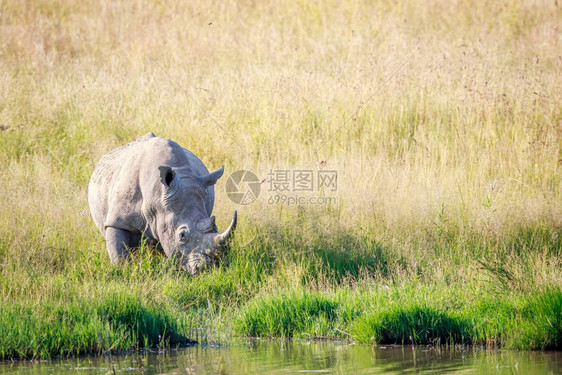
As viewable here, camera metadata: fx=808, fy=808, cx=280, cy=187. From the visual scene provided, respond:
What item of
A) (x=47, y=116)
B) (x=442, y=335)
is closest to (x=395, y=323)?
(x=442, y=335)

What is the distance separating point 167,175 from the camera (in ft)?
28.2

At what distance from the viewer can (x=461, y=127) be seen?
1303cm

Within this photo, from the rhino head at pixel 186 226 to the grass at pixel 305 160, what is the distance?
19cm

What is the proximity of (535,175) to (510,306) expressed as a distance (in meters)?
4.68

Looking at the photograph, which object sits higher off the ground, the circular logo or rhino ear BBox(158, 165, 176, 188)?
the circular logo

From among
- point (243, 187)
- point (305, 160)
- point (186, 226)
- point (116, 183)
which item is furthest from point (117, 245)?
point (305, 160)

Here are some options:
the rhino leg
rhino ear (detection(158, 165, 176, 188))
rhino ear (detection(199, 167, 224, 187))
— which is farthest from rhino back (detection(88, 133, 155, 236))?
rhino ear (detection(199, 167, 224, 187))

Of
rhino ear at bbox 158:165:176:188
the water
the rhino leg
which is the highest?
rhino ear at bbox 158:165:176:188

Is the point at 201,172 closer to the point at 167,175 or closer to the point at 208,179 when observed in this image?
the point at 208,179

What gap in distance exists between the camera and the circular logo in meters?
11.0

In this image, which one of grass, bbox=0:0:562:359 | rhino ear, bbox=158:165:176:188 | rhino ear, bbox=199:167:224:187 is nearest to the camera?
grass, bbox=0:0:562:359

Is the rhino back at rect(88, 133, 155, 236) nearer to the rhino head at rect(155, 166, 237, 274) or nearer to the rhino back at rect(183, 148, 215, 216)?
the rhino head at rect(155, 166, 237, 274)

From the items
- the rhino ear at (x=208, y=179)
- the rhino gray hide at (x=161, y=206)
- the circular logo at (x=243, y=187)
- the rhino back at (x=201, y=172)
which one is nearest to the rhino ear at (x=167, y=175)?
the rhino gray hide at (x=161, y=206)

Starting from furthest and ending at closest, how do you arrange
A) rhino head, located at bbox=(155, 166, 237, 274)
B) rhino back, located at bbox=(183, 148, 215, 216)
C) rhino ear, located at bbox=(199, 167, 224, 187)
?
rhino back, located at bbox=(183, 148, 215, 216)
rhino ear, located at bbox=(199, 167, 224, 187)
rhino head, located at bbox=(155, 166, 237, 274)
